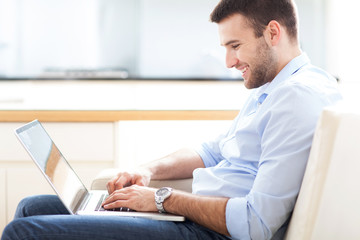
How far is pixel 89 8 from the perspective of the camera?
293 cm

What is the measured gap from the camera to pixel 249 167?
1454 mm

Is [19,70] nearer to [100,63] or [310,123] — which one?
[100,63]

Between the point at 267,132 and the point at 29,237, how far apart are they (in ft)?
2.05

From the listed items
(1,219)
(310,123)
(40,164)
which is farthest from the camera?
(1,219)

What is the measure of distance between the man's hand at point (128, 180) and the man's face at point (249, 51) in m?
0.45

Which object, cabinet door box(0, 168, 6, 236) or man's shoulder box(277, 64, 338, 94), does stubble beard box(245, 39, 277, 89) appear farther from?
cabinet door box(0, 168, 6, 236)

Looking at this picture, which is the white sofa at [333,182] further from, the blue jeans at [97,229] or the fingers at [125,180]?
the fingers at [125,180]

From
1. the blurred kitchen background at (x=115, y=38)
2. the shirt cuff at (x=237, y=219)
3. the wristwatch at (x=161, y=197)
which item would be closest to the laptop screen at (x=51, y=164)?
the wristwatch at (x=161, y=197)

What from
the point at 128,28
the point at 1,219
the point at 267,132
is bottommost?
the point at 1,219

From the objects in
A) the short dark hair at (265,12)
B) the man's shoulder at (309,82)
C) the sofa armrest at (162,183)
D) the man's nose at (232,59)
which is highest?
the short dark hair at (265,12)

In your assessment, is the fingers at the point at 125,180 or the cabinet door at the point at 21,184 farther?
the cabinet door at the point at 21,184

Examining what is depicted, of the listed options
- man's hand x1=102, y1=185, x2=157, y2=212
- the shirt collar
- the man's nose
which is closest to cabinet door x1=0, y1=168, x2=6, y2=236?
man's hand x1=102, y1=185, x2=157, y2=212

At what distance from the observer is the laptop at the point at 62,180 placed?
4.57ft

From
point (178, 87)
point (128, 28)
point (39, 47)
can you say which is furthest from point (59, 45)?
point (178, 87)
